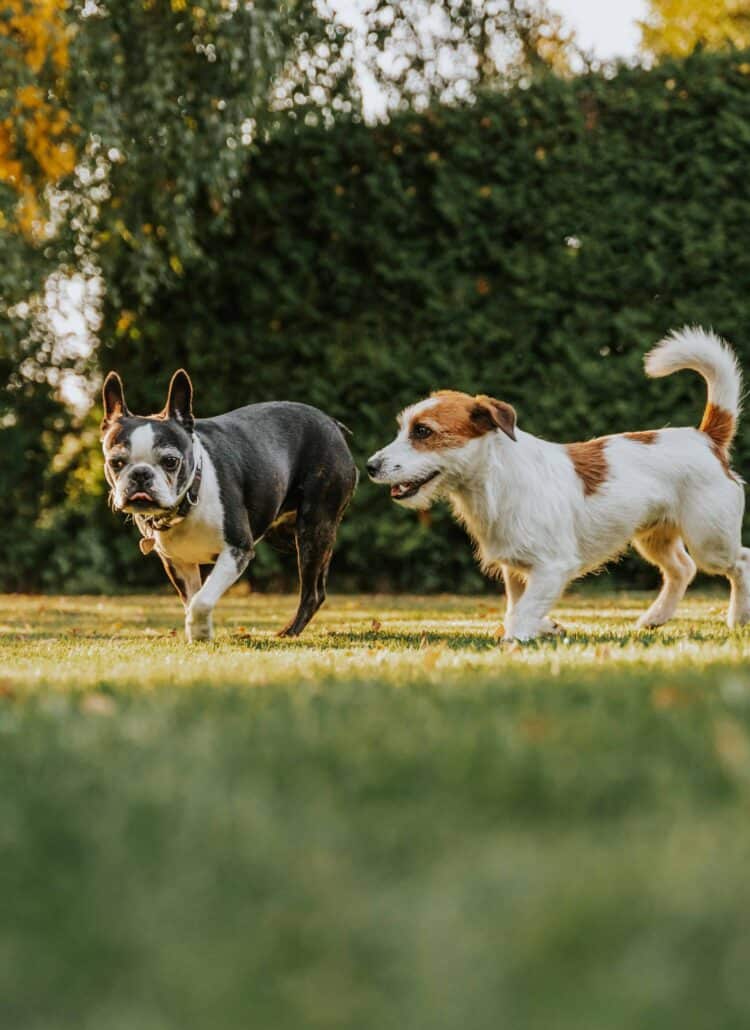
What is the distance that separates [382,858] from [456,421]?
4658 millimetres

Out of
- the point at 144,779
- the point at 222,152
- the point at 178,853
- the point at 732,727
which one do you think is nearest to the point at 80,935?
the point at 178,853

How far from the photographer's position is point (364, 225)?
1285 centimetres

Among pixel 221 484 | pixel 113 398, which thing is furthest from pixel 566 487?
pixel 113 398

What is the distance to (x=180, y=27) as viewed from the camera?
12.0 metres

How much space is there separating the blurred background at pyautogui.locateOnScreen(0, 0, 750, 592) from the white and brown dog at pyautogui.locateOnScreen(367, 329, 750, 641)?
512 cm

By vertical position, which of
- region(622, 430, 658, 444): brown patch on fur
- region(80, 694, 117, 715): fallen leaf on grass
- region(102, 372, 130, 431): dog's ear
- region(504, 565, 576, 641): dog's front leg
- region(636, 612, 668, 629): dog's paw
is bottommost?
region(636, 612, 668, 629): dog's paw

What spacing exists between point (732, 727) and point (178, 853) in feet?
4.32

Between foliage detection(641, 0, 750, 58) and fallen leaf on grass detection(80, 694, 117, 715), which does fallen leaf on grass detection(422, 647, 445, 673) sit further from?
foliage detection(641, 0, 750, 58)

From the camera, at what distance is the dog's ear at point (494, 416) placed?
633 cm

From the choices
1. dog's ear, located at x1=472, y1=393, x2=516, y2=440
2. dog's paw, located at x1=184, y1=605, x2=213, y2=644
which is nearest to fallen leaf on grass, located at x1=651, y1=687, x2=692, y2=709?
dog's ear, located at x1=472, y1=393, x2=516, y2=440

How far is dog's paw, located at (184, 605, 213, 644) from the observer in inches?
261

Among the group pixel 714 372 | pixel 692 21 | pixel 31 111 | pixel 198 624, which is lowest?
pixel 198 624

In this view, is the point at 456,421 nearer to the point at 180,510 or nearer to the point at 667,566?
the point at 180,510

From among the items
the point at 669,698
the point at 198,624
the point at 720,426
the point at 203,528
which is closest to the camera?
the point at 669,698
